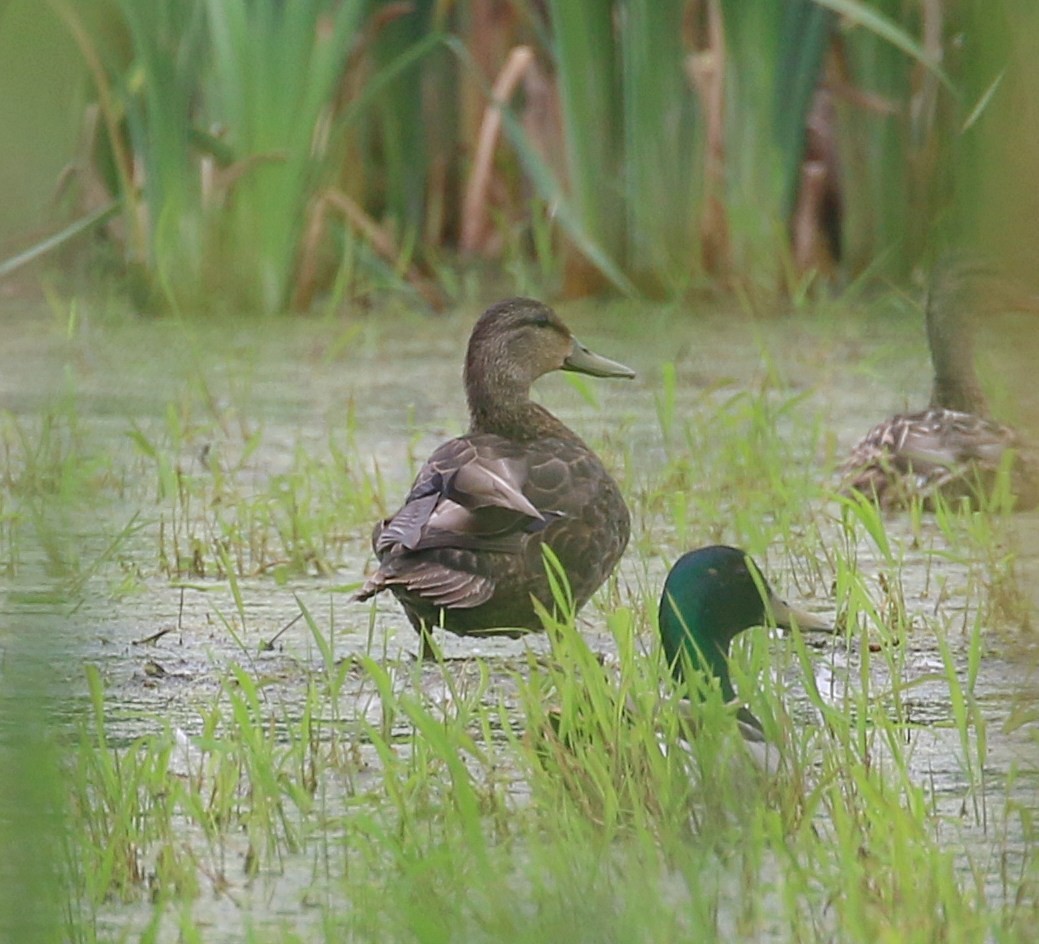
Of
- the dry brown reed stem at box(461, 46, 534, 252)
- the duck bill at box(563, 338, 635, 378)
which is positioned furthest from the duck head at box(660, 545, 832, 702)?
the dry brown reed stem at box(461, 46, 534, 252)

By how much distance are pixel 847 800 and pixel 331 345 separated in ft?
12.2

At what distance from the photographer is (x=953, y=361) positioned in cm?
451

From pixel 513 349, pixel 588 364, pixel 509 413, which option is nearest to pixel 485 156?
pixel 588 364

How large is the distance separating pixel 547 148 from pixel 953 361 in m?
2.32

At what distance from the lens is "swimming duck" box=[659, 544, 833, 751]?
2502 mm

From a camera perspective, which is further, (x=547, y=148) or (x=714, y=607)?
(x=547, y=148)

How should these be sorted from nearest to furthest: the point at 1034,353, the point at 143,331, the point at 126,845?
1. the point at 1034,353
2. the point at 126,845
3. the point at 143,331

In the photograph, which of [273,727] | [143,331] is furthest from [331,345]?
[273,727]

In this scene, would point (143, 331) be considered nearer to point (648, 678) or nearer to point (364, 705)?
point (364, 705)

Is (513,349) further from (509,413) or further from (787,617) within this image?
(787,617)

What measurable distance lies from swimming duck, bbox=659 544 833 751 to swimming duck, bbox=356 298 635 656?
0.43 metres

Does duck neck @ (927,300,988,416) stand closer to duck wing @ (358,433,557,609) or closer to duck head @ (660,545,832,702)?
duck wing @ (358,433,557,609)

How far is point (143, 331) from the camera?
16.5 ft

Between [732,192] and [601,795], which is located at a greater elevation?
[732,192]
